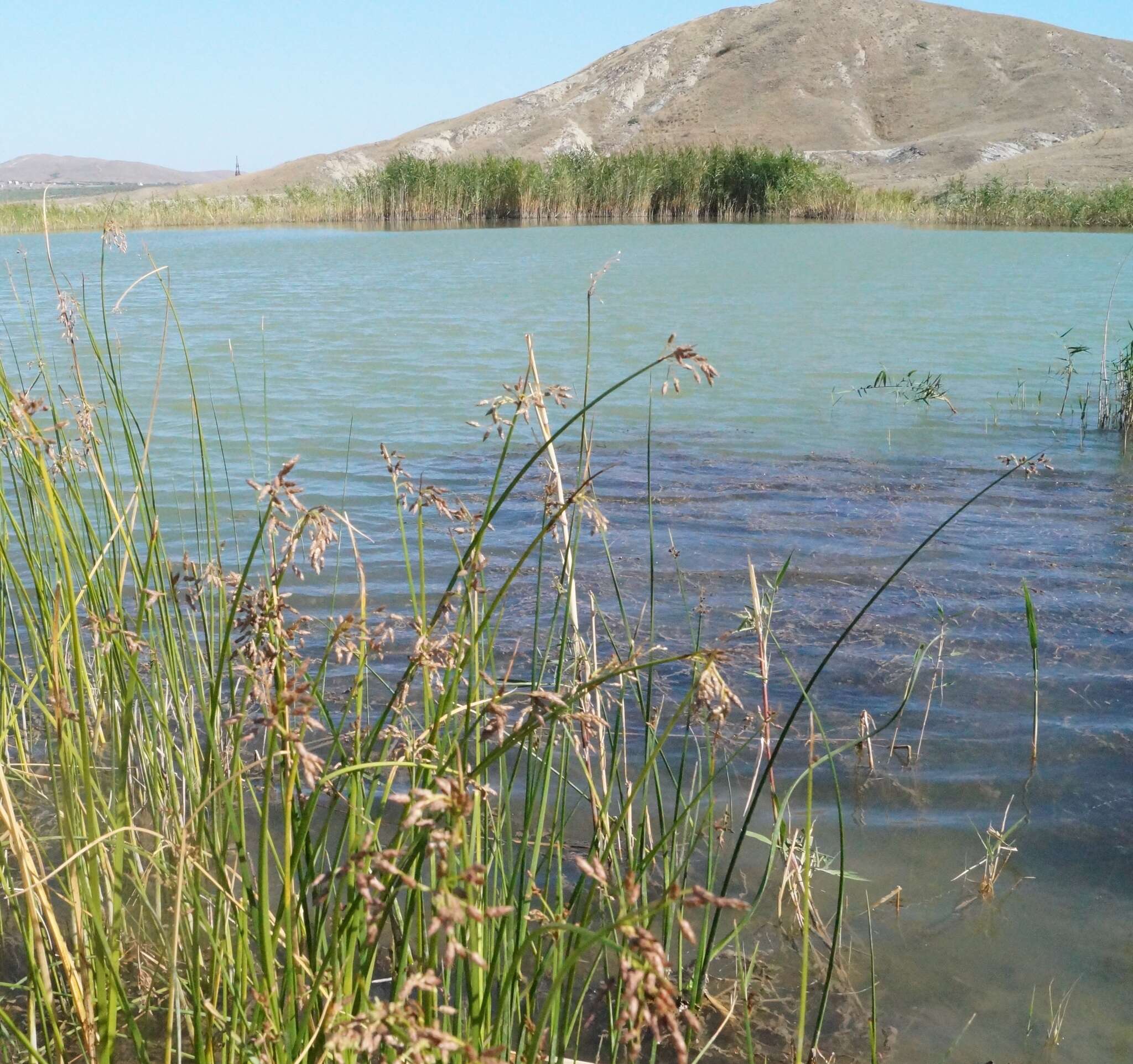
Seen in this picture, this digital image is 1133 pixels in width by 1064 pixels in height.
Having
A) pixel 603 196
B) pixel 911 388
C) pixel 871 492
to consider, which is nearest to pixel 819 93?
pixel 603 196

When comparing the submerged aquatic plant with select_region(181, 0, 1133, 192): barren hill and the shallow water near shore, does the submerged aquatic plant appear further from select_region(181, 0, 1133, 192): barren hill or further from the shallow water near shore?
select_region(181, 0, 1133, 192): barren hill

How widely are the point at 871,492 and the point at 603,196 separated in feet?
75.8

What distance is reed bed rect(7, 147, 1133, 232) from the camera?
2609 cm

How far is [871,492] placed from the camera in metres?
4.77

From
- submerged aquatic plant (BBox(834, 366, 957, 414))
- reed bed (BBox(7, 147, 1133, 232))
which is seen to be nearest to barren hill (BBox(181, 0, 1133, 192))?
reed bed (BBox(7, 147, 1133, 232))

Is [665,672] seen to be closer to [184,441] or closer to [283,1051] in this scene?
[283,1051]

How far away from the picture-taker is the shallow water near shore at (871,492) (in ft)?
6.24

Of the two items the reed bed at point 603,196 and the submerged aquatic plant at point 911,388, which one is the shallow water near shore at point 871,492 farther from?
the reed bed at point 603,196

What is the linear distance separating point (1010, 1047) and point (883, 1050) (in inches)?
7.4

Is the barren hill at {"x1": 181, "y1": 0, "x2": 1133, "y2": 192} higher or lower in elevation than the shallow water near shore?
higher

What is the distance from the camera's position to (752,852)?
2.12 meters

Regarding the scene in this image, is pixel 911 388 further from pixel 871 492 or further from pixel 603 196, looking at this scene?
pixel 603 196

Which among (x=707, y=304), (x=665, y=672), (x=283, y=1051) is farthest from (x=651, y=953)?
(x=707, y=304)

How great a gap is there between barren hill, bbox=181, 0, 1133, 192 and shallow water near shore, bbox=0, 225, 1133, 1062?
4509 cm
